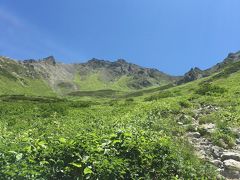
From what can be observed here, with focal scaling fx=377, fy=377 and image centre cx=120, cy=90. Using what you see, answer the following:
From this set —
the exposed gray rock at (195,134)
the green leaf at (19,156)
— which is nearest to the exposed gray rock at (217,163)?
the exposed gray rock at (195,134)

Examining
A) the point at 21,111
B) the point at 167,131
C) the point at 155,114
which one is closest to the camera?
the point at 167,131

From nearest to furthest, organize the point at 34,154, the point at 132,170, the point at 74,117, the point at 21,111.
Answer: the point at 34,154 → the point at 132,170 → the point at 74,117 → the point at 21,111

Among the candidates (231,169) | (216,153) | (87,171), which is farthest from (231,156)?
(87,171)

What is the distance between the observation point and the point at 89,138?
1241 cm

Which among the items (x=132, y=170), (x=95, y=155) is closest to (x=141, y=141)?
(x=132, y=170)

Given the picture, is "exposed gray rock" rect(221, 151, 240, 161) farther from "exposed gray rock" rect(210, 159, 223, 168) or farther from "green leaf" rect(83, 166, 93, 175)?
"green leaf" rect(83, 166, 93, 175)

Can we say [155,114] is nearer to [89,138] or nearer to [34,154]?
[89,138]

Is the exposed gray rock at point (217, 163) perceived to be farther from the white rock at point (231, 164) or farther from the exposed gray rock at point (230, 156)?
the exposed gray rock at point (230, 156)

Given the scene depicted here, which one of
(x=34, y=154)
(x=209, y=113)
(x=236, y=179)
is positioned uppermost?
(x=209, y=113)

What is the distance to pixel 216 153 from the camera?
1634 cm

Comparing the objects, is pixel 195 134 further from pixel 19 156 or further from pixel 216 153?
pixel 19 156

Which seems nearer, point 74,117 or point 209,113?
point 209,113

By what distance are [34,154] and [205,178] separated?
6.11 m

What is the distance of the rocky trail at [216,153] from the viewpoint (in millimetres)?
14430
